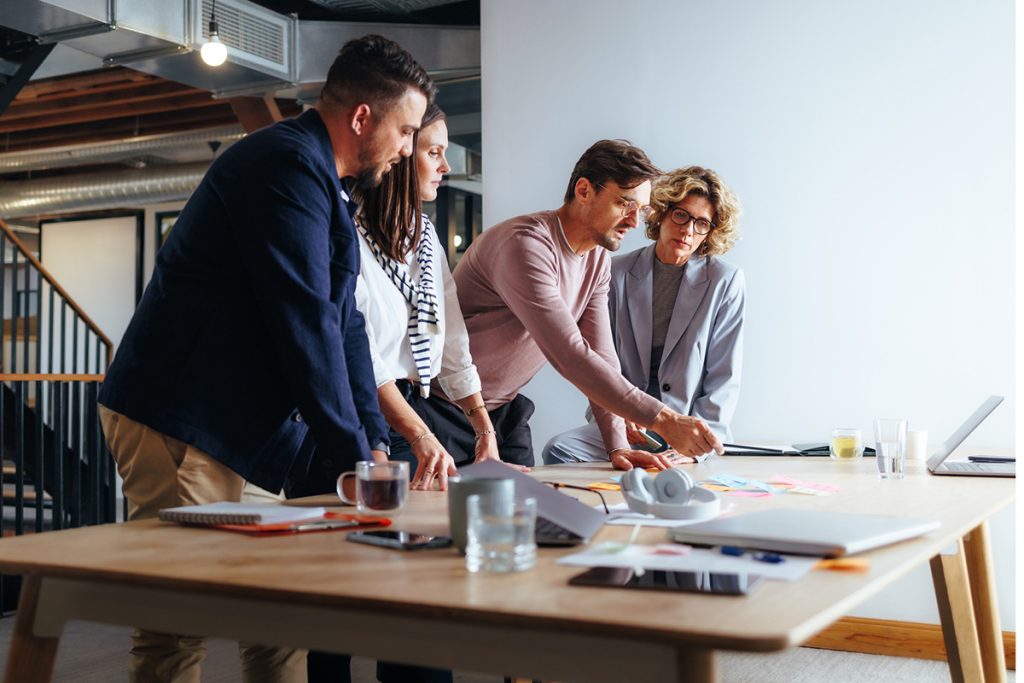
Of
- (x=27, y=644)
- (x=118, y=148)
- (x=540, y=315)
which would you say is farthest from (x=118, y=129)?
(x=27, y=644)

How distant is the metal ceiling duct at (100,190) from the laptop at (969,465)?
19.8ft

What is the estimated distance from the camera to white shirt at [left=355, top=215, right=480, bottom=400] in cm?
203

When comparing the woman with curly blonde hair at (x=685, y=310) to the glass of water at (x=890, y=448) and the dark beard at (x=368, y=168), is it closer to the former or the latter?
the glass of water at (x=890, y=448)

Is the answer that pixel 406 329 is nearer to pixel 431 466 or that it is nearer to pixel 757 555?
pixel 431 466

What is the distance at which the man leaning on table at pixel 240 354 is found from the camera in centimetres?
151

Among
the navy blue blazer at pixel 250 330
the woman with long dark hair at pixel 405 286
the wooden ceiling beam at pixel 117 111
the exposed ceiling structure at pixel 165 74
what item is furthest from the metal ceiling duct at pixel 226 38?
the navy blue blazer at pixel 250 330

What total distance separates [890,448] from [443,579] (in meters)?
1.35

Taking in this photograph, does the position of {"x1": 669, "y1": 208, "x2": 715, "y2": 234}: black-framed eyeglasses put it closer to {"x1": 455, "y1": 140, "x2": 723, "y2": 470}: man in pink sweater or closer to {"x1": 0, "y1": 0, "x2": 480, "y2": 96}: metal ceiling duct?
{"x1": 455, "y1": 140, "x2": 723, "y2": 470}: man in pink sweater

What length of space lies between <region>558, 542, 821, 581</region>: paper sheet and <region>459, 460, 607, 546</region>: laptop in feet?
0.15

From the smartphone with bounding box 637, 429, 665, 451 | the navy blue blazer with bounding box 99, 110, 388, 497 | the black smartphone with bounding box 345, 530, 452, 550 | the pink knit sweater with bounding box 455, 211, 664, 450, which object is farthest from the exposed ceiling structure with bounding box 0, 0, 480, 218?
the black smartphone with bounding box 345, 530, 452, 550

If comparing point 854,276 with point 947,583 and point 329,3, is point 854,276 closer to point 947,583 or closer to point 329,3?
point 947,583

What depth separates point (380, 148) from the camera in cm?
175

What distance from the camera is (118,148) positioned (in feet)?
23.3

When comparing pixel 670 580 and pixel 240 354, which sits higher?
pixel 240 354
